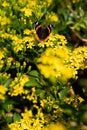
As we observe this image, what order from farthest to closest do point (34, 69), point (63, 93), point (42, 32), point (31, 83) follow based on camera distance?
point (34, 69) → point (42, 32) → point (31, 83) → point (63, 93)

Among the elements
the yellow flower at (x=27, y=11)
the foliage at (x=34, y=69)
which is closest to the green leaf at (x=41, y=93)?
the foliage at (x=34, y=69)

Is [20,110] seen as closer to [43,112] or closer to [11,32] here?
[43,112]

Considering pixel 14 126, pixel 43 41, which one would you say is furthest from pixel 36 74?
pixel 14 126

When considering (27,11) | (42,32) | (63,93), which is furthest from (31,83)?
(27,11)

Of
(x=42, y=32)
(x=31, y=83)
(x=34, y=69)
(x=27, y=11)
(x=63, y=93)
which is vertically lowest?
(x=63, y=93)

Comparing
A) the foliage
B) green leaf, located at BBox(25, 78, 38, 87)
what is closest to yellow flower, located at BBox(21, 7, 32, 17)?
the foliage

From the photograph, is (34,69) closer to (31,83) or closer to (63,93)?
(31,83)

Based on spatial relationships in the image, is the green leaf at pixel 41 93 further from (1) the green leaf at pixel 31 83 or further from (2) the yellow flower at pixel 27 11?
(2) the yellow flower at pixel 27 11

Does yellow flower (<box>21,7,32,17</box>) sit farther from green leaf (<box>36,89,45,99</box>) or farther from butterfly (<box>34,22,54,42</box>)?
green leaf (<box>36,89,45,99</box>)
